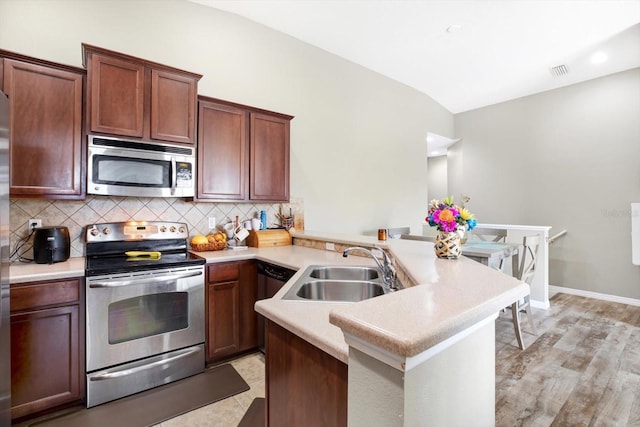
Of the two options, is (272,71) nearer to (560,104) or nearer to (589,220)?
(560,104)

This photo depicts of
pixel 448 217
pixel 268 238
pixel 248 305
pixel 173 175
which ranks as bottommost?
pixel 248 305

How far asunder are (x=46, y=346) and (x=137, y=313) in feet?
1.60

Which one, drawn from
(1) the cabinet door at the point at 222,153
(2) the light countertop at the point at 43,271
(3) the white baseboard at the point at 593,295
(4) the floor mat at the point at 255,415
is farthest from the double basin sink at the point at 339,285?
(3) the white baseboard at the point at 593,295

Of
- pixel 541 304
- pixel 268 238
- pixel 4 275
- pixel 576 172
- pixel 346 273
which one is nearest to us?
pixel 4 275

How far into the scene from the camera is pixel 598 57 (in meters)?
4.04

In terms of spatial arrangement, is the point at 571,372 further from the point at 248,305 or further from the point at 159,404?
the point at 159,404

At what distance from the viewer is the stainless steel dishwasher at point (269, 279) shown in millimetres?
2338

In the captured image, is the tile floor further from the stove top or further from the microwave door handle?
the microwave door handle

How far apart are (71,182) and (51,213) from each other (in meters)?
0.40

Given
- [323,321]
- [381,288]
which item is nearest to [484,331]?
[323,321]

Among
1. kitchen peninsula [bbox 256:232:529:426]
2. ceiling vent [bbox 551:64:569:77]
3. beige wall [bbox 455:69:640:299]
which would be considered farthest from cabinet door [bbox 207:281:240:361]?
ceiling vent [bbox 551:64:569:77]

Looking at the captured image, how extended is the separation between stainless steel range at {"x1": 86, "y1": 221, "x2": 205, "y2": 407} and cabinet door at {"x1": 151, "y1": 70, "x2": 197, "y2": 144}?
2.64ft

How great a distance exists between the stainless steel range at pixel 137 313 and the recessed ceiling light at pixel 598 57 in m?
5.45

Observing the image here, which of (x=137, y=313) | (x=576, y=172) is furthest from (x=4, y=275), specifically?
(x=576, y=172)
